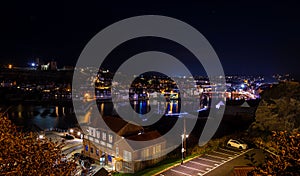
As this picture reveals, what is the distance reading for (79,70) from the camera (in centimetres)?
8094

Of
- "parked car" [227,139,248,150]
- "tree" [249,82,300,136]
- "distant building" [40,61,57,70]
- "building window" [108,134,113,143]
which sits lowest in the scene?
"parked car" [227,139,248,150]

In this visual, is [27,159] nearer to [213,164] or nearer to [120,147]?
[213,164]

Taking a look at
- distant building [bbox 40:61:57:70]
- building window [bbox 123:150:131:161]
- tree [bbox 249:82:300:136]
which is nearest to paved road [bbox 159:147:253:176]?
tree [bbox 249:82:300:136]

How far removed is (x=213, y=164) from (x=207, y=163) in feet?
0.58

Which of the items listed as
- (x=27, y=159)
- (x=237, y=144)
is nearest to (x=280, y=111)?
(x=237, y=144)

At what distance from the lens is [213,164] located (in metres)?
6.82

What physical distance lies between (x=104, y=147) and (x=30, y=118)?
18.5 metres

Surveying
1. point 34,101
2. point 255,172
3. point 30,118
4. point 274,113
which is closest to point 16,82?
point 34,101

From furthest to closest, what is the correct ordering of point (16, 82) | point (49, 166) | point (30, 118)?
point (16, 82)
point (30, 118)
point (49, 166)

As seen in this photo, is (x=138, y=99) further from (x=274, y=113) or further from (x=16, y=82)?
(x=274, y=113)

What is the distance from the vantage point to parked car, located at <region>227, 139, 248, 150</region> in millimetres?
8188

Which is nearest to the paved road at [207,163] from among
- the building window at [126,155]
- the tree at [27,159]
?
the building window at [126,155]

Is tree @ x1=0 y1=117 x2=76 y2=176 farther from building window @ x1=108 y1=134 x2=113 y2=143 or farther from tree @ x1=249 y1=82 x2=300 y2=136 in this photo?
tree @ x1=249 y1=82 x2=300 y2=136

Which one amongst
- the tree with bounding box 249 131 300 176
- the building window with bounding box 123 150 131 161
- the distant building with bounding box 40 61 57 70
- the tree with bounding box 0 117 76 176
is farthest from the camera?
the distant building with bounding box 40 61 57 70
